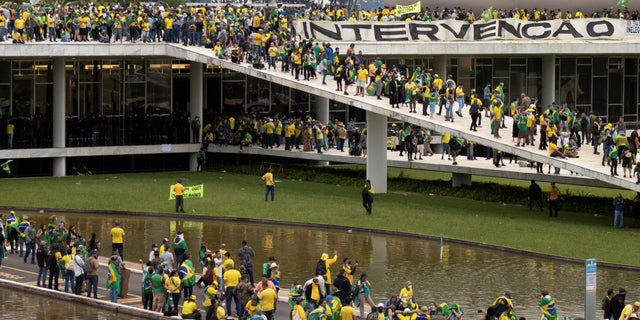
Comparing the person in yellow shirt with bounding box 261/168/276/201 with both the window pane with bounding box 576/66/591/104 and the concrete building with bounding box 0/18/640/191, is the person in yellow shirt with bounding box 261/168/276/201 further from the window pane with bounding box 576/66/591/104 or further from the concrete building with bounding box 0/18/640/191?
the window pane with bounding box 576/66/591/104

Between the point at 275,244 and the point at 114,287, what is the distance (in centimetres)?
979

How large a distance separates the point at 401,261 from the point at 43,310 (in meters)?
11.0

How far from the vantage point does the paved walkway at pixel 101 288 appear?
101 ft

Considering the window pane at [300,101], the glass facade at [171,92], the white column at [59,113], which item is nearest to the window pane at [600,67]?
the glass facade at [171,92]

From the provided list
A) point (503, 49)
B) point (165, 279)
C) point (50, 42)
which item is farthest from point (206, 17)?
point (165, 279)

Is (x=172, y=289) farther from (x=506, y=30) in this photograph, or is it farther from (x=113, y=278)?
(x=506, y=30)

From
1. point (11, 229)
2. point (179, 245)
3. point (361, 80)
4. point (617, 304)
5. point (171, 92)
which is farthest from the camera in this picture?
point (171, 92)

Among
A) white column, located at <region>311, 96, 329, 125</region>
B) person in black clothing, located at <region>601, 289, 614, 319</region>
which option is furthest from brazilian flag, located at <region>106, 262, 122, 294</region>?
white column, located at <region>311, 96, 329, 125</region>

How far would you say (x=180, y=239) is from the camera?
34.8m

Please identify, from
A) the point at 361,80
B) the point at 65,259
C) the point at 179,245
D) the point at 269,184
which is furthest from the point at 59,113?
the point at 65,259

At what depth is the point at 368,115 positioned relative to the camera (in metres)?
51.4

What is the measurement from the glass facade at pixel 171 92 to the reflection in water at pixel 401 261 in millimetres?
14653

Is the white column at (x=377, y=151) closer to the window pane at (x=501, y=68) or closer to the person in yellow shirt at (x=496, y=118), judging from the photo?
the person in yellow shirt at (x=496, y=118)

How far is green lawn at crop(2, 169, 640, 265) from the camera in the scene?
40.6 meters
